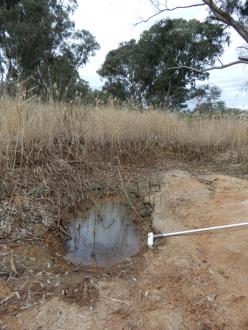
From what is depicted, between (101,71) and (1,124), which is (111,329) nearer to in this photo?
(1,124)

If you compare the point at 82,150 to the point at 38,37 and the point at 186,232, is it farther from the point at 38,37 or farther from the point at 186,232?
the point at 38,37

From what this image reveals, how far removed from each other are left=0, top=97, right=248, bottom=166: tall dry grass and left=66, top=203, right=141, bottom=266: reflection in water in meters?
0.82

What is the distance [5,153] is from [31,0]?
9.59 metres

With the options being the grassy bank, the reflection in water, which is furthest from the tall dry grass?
the reflection in water

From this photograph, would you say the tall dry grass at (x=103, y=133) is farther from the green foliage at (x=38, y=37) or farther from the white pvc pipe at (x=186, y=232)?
the green foliage at (x=38, y=37)

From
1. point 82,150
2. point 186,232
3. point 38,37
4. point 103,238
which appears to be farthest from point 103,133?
point 38,37

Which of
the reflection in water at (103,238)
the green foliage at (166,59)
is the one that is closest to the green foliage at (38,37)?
the green foliage at (166,59)

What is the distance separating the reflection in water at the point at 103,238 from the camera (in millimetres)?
2357

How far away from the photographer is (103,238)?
2.63 meters

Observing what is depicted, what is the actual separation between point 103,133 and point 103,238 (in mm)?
2153

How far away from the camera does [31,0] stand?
10805mm

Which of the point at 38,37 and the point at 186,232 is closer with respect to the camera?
the point at 186,232

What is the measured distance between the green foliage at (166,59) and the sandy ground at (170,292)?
1112 centimetres

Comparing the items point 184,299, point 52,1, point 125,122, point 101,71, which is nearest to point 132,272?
point 184,299
